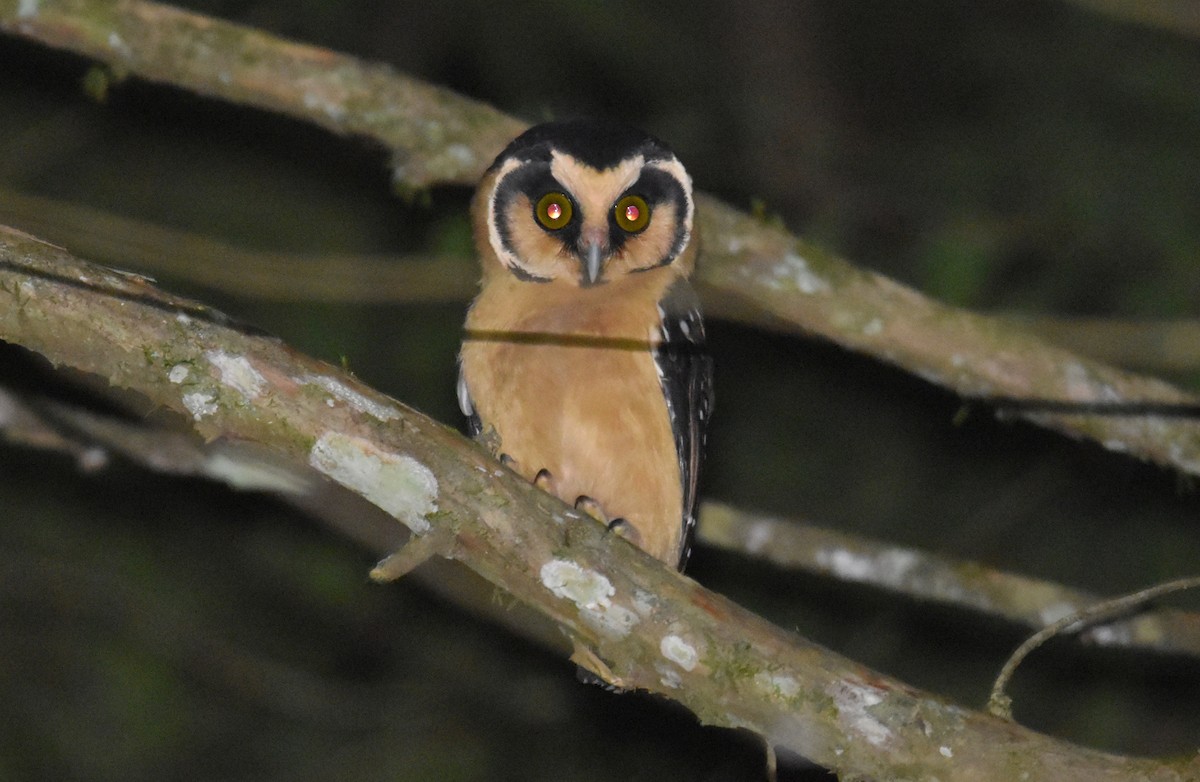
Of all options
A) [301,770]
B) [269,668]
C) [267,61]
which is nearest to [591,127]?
[267,61]

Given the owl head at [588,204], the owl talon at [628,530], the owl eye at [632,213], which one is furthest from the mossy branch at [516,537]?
the owl eye at [632,213]

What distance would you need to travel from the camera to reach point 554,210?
4.40m

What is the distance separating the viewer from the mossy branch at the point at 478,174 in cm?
443

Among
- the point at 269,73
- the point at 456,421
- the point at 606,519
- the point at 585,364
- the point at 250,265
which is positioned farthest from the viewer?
the point at 456,421

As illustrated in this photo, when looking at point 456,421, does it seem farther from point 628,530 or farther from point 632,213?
point 632,213

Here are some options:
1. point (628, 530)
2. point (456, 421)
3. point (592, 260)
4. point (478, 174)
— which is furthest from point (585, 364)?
point (456, 421)

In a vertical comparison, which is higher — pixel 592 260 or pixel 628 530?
pixel 592 260

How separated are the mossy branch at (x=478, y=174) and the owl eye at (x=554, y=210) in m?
0.38

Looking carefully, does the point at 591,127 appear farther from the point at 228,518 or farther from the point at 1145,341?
the point at 228,518

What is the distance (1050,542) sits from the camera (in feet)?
23.0

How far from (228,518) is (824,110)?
5039 mm

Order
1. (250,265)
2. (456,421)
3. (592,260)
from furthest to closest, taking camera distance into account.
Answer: (456,421), (250,265), (592,260)

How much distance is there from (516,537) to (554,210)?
1.72 meters

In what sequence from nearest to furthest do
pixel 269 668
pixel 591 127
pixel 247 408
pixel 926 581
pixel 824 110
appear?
1. pixel 247 408
2. pixel 591 127
3. pixel 926 581
4. pixel 269 668
5. pixel 824 110
